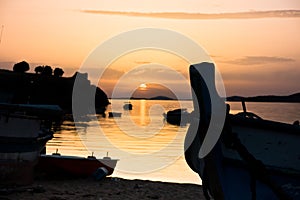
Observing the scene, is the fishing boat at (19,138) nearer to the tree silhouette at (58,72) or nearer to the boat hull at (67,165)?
the boat hull at (67,165)

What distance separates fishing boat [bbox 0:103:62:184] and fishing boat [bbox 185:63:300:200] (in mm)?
7786

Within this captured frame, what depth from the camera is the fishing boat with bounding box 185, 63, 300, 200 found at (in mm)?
6645

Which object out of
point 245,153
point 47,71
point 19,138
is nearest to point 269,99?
point 245,153

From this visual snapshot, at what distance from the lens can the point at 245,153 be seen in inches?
258

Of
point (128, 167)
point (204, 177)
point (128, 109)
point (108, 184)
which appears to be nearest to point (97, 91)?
point (128, 109)

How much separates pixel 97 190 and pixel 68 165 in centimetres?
261

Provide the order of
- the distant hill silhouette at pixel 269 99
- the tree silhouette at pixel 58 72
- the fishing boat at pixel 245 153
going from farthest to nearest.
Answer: the tree silhouette at pixel 58 72, the distant hill silhouette at pixel 269 99, the fishing boat at pixel 245 153

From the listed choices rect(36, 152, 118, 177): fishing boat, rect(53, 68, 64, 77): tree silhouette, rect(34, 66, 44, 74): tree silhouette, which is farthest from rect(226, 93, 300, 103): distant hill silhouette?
rect(53, 68, 64, 77): tree silhouette

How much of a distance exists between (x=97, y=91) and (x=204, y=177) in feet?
528

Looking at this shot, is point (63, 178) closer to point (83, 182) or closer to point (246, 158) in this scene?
point (83, 182)

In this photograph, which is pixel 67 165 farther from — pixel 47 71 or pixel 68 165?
pixel 47 71

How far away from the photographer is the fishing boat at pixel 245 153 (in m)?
6.64

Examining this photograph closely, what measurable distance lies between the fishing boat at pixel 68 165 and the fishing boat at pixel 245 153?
40.7 ft

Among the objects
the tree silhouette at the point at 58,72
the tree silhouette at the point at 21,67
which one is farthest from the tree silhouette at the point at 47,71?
the tree silhouette at the point at 21,67
